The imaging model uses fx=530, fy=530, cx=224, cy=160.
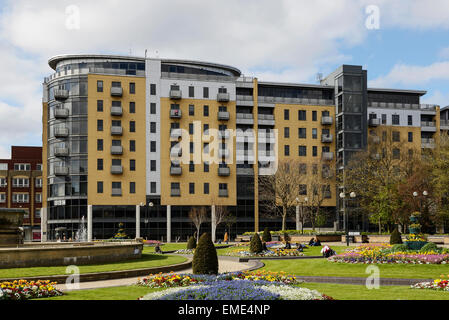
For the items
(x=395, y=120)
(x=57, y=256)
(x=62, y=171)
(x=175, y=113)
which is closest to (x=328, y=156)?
(x=395, y=120)

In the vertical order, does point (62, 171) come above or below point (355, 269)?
above

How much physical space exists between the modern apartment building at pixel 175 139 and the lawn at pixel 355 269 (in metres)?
46.5

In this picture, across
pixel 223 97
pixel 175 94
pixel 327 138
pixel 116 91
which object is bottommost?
pixel 327 138

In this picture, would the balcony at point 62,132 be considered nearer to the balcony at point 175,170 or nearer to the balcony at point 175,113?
the balcony at point 175,113

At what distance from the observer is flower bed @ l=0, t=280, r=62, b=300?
1592 centimetres

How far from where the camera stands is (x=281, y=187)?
7062 centimetres

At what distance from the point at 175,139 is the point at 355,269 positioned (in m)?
52.2

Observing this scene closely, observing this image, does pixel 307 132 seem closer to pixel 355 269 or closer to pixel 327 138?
pixel 327 138

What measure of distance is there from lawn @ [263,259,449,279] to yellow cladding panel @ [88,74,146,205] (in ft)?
154

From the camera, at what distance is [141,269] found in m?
24.8

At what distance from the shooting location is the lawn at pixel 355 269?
23.4 meters

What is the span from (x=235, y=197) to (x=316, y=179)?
41.8 feet

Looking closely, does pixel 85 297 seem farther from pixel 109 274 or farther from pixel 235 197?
pixel 235 197

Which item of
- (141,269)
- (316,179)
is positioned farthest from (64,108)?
(141,269)
